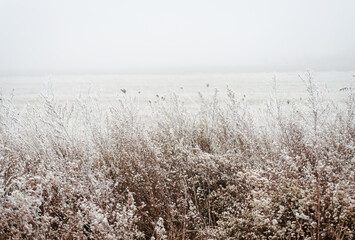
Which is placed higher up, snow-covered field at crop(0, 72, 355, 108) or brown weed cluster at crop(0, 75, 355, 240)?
snow-covered field at crop(0, 72, 355, 108)

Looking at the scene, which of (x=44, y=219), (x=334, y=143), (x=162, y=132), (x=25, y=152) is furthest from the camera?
(x=162, y=132)

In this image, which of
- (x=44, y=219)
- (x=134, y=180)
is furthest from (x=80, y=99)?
(x=44, y=219)

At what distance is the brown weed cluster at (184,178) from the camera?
6.72 feet

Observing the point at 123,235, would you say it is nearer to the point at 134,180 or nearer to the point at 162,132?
the point at 134,180

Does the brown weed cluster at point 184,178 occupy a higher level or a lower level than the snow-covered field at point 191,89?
lower

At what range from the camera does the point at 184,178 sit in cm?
310

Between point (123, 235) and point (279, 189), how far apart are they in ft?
4.12

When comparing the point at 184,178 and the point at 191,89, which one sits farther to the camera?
the point at 191,89

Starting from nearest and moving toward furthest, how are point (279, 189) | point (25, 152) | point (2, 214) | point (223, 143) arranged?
1. point (2, 214)
2. point (279, 189)
3. point (25, 152)
4. point (223, 143)

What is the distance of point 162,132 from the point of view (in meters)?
4.39

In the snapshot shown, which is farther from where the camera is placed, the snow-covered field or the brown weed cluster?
the snow-covered field

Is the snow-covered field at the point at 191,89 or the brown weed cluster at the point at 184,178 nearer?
the brown weed cluster at the point at 184,178

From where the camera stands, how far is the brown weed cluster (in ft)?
6.72

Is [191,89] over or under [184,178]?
over
